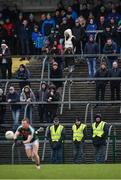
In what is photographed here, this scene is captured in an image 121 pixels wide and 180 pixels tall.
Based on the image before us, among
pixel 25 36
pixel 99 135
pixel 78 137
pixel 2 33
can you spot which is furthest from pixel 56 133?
pixel 2 33

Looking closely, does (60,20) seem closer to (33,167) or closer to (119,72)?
(119,72)

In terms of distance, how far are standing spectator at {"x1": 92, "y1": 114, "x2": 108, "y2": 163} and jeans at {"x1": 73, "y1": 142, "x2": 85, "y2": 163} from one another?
1.69 ft

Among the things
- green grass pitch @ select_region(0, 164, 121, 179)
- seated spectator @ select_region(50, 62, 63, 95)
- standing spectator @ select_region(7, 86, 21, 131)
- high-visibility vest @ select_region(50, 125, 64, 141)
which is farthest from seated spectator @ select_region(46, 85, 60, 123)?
green grass pitch @ select_region(0, 164, 121, 179)

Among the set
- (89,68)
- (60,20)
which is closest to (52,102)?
(89,68)

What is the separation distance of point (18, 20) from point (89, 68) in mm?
5238

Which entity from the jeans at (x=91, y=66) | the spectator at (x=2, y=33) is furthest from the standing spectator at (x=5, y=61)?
the jeans at (x=91, y=66)

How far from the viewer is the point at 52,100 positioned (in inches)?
1362

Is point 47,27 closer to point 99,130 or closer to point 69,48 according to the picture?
point 69,48

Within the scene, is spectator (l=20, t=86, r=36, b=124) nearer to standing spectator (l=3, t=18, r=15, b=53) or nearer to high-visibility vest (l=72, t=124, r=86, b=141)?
high-visibility vest (l=72, t=124, r=86, b=141)

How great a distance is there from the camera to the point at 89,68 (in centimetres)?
3612

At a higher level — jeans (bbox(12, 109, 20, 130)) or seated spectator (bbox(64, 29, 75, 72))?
seated spectator (bbox(64, 29, 75, 72))

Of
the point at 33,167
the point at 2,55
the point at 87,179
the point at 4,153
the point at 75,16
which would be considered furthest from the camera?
the point at 75,16

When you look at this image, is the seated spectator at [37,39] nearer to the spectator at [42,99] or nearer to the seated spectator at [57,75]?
the seated spectator at [57,75]

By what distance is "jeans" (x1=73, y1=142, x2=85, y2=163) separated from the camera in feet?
107
